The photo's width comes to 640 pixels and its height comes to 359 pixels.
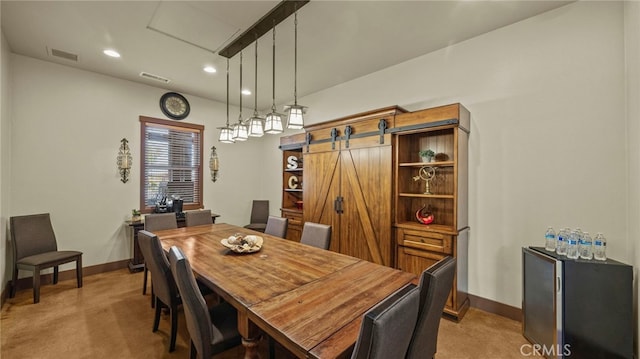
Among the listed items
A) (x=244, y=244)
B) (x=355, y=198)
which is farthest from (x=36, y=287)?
(x=355, y=198)

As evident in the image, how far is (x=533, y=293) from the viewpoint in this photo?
2270 millimetres

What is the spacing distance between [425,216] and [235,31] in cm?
294

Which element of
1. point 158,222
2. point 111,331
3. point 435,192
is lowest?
point 111,331

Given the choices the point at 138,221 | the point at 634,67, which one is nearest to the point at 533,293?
the point at 634,67

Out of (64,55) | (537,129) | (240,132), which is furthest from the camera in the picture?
(64,55)

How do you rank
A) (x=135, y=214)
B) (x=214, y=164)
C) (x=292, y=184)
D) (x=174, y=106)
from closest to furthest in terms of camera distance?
(x=135, y=214)
(x=174, y=106)
(x=292, y=184)
(x=214, y=164)

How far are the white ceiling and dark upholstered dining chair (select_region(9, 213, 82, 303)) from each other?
7.04 feet

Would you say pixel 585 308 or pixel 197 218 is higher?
pixel 197 218

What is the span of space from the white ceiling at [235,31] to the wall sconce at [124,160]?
108cm

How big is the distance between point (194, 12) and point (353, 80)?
243cm

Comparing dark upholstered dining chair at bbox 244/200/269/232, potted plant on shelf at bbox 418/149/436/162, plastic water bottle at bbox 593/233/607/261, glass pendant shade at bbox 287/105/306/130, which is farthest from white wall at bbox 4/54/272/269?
plastic water bottle at bbox 593/233/607/261

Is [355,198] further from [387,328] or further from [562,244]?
[387,328]

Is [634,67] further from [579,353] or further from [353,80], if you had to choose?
[353,80]

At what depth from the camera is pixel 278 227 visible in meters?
3.25
